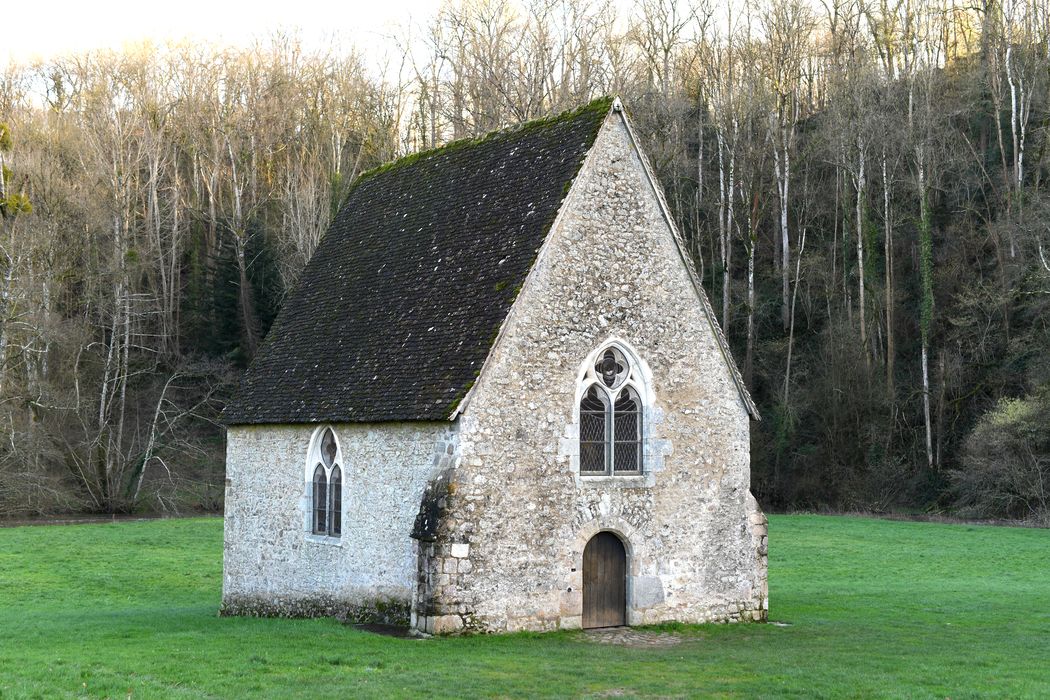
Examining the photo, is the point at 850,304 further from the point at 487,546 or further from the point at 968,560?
the point at 487,546

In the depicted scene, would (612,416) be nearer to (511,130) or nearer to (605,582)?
(605,582)

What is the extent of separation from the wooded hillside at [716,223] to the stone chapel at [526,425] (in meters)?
23.7

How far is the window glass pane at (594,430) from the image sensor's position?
749 inches

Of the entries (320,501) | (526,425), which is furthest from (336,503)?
(526,425)

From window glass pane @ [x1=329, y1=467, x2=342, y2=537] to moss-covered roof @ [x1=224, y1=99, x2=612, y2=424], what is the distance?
42.5 inches

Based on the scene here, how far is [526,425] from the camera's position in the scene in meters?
18.2

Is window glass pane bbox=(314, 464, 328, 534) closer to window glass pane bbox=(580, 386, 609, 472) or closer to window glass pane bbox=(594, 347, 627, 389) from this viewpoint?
window glass pane bbox=(580, 386, 609, 472)

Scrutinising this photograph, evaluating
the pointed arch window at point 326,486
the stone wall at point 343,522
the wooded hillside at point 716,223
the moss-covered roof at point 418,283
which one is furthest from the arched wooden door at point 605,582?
the wooded hillside at point 716,223

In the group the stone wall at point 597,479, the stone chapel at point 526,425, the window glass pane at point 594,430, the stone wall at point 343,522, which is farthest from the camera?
the window glass pane at point 594,430

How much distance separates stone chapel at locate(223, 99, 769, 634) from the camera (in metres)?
17.9

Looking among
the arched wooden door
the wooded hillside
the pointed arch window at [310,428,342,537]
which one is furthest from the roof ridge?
the wooded hillside

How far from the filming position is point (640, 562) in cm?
1916

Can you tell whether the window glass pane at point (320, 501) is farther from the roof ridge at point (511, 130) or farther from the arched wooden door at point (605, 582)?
the roof ridge at point (511, 130)

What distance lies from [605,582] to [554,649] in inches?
104
